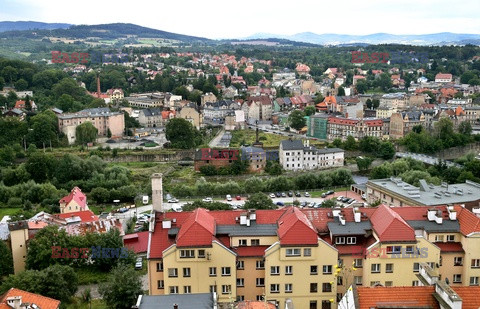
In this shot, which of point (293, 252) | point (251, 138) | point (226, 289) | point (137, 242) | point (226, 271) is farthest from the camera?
point (251, 138)

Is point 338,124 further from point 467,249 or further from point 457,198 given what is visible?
point 467,249

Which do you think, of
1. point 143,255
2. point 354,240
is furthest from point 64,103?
point 354,240

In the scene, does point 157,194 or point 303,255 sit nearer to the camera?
point 303,255

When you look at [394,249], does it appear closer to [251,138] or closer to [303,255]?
[303,255]

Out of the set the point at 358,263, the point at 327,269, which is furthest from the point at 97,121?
the point at 358,263

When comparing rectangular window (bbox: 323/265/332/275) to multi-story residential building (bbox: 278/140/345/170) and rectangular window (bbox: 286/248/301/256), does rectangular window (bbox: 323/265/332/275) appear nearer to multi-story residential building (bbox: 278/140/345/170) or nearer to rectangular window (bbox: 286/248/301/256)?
rectangular window (bbox: 286/248/301/256)

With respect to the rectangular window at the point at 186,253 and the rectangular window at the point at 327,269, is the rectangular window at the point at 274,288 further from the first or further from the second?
the rectangular window at the point at 186,253

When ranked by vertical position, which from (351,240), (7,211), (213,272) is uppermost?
(351,240)
